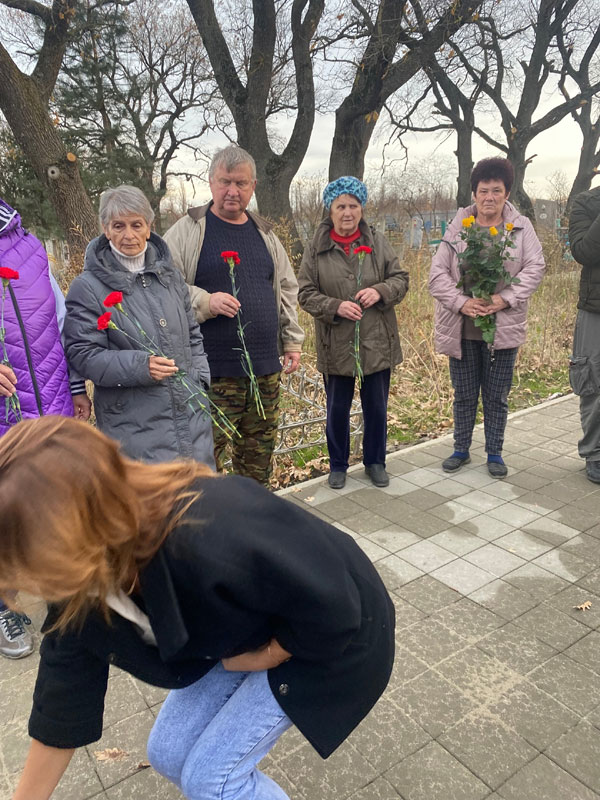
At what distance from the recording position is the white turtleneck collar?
8.54ft

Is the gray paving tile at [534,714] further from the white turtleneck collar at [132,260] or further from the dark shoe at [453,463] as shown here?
the white turtleneck collar at [132,260]

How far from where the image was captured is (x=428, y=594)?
2.72 m

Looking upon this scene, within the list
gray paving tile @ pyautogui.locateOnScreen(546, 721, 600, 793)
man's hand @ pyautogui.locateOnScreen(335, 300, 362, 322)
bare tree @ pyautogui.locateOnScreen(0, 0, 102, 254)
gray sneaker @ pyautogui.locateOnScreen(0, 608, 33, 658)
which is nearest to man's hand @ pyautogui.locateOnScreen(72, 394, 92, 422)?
gray sneaker @ pyautogui.locateOnScreen(0, 608, 33, 658)

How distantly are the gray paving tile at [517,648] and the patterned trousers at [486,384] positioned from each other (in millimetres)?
1825

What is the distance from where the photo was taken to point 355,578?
1273 mm

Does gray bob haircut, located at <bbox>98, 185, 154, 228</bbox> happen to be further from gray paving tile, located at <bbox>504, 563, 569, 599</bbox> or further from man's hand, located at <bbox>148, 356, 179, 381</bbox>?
gray paving tile, located at <bbox>504, 563, 569, 599</bbox>

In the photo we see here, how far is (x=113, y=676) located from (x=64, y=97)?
2199cm

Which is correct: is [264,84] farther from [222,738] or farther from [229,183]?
[222,738]

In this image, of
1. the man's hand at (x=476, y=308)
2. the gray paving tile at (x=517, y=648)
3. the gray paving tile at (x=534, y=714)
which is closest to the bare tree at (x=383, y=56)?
the man's hand at (x=476, y=308)

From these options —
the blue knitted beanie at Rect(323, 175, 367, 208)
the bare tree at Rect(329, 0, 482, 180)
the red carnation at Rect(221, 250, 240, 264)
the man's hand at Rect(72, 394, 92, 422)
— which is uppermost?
the bare tree at Rect(329, 0, 482, 180)

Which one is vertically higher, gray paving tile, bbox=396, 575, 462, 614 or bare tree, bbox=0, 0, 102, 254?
bare tree, bbox=0, 0, 102, 254

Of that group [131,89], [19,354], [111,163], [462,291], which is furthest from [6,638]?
[131,89]

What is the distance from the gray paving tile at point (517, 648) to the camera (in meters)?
2.25

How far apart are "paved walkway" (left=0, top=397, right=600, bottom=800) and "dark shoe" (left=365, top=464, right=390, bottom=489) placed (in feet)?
0.86
